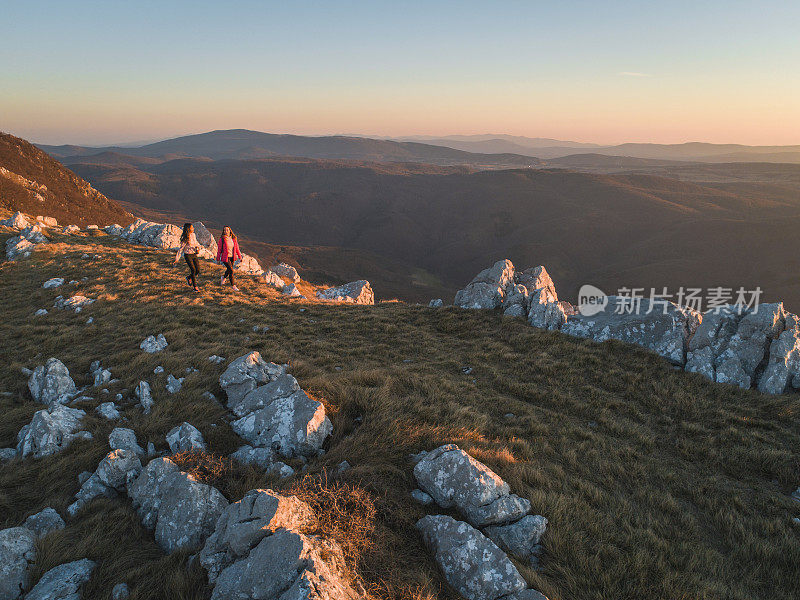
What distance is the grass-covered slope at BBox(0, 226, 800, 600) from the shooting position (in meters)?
4.12

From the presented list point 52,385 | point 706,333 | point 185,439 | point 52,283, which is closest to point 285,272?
point 52,283

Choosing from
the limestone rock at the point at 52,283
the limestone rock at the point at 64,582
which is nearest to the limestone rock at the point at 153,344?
the limestone rock at the point at 64,582

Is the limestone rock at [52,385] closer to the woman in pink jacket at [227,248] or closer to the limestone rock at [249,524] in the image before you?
the limestone rock at [249,524]

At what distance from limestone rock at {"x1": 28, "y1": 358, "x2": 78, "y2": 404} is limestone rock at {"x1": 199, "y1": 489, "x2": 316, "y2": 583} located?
239 inches

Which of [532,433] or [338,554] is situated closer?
[338,554]

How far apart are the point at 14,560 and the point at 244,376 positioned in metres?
4.20

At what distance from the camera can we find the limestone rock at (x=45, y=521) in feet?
14.0

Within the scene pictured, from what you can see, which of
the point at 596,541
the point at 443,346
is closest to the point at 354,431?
the point at 596,541

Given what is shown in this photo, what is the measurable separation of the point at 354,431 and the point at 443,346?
7914 mm

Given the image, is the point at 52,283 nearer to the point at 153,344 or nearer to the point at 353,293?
the point at 153,344

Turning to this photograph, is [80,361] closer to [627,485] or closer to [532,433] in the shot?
[532,433]

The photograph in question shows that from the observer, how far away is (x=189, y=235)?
15234 mm

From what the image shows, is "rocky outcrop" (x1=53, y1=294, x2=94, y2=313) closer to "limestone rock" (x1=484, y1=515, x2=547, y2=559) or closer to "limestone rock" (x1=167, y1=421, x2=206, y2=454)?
"limestone rock" (x1=167, y1=421, x2=206, y2=454)

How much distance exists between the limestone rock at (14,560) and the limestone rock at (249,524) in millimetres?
1726
